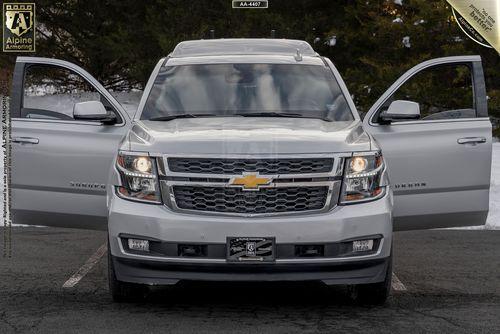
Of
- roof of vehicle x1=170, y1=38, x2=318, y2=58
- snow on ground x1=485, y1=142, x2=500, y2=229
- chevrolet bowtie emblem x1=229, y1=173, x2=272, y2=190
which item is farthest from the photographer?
snow on ground x1=485, y1=142, x2=500, y2=229

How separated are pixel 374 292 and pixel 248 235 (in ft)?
3.85

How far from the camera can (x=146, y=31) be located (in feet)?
97.7

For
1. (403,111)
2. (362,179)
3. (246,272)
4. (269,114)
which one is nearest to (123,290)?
(246,272)

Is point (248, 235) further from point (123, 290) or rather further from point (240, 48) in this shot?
point (240, 48)

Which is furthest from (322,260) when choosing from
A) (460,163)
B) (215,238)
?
(460,163)

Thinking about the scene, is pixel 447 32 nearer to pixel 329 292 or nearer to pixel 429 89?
pixel 429 89

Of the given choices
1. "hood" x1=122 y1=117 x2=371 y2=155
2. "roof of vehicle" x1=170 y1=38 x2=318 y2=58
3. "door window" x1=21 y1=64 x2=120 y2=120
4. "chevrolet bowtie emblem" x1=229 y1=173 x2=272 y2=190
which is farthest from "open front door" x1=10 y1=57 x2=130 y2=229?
"door window" x1=21 y1=64 x2=120 y2=120

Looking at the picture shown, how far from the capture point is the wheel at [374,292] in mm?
7738

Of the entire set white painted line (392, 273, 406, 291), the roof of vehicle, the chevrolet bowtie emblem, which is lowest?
white painted line (392, 273, 406, 291)

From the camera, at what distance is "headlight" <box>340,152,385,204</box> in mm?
7340

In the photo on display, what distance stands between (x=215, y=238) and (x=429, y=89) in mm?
19869

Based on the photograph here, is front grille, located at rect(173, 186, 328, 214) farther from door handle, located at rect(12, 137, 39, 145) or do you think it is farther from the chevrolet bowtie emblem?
door handle, located at rect(12, 137, 39, 145)

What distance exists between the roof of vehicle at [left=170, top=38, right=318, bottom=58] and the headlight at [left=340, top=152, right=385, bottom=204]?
2064 millimetres

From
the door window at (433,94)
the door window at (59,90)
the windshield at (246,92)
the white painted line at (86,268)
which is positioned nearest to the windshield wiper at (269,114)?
the windshield at (246,92)
